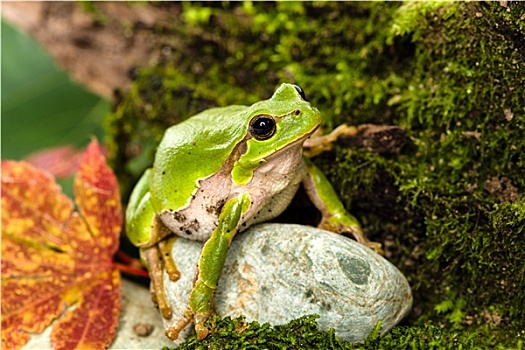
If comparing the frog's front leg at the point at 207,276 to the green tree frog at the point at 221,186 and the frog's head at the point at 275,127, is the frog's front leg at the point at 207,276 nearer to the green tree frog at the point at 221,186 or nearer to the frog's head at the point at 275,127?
the green tree frog at the point at 221,186

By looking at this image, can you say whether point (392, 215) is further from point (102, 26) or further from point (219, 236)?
point (102, 26)

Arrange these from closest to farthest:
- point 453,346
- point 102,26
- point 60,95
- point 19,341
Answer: point 453,346, point 19,341, point 102,26, point 60,95

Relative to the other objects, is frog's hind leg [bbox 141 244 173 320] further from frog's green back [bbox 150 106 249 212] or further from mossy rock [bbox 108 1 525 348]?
mossy rock [bbox 108 1 525 348]

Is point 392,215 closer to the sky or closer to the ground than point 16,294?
closer to the sky

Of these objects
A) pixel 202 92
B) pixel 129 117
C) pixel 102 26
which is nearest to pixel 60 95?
pixel 102 26

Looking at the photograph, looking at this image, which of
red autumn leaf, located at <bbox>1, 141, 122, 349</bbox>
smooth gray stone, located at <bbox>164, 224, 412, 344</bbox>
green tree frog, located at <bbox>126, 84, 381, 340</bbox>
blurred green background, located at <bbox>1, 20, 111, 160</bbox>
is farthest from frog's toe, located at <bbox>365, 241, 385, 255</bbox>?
blurred green background, located at <bbox>1, 20, 111, 160</bbox>

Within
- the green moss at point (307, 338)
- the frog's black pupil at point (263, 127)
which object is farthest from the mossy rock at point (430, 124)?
the frog's black pupil at point (263, 127)

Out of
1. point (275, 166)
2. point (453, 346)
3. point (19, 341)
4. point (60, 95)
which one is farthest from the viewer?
point (60, 95)
